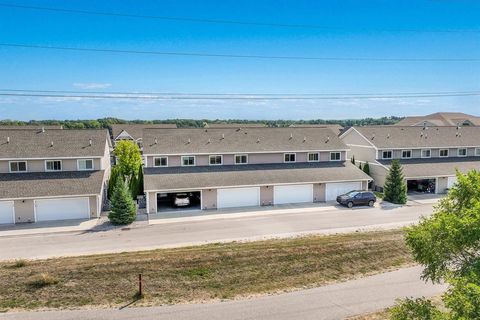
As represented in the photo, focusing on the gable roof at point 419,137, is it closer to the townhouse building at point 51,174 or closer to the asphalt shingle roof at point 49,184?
the townhouse building at point 51,174

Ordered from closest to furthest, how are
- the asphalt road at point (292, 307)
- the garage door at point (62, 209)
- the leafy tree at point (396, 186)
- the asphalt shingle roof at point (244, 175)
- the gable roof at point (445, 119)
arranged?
1. the asphalt road at point (292, 307)
2. the garage door at point (62, 209)
3. the asphalt shingle roof at point (244, 175)
4. the leafy tree at point (396, 186)
5. the gable roof at point (445, 119)

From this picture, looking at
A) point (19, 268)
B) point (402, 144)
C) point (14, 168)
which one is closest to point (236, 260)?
point (19, 268)

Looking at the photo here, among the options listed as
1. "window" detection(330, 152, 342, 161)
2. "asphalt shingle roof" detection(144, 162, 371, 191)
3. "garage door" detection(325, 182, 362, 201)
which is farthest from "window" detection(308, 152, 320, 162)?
"garage door" detection(325, 182, 362, 201)

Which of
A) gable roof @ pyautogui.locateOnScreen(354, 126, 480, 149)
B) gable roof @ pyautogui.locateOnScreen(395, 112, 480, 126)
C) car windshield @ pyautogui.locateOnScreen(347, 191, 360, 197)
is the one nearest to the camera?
car windshield @ pyautogui.locateOnScreen(347, 191, 360, 197)

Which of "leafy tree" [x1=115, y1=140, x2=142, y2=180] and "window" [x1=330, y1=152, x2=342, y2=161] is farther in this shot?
"leafy tree" [x1=115, y1=140, x2=142, y2=180]

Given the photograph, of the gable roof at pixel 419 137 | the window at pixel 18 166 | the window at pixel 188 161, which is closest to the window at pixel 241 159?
the window at pixel 188 161

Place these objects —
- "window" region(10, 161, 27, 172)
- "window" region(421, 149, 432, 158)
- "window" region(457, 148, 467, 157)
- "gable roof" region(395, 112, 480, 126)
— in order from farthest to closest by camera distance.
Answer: "gable roof" region(395, 112, 480, 126)
"window" region(457, 148, 467, 157)
"window" region(421, 149, 432, 158)
"window" region(10, 161, 27, 172)

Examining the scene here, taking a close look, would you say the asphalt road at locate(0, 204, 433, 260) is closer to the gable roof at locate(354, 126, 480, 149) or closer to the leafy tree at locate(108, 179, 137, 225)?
the leafy tree at locate(108, 179, 137, 225)
